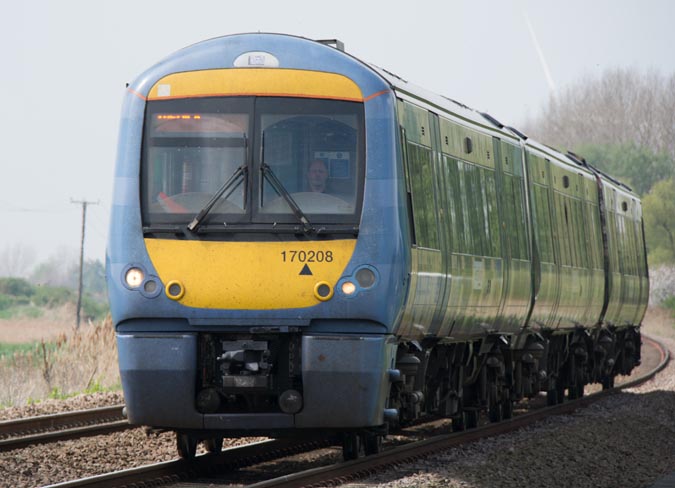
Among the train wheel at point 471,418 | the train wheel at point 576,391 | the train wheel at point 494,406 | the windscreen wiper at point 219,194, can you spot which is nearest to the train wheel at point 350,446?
the windscreen wiper at point 219,194

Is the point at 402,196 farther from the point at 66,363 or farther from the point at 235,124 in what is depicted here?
the point at 66,363

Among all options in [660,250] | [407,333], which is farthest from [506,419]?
[660,250]

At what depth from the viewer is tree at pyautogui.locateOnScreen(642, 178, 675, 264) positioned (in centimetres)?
7625

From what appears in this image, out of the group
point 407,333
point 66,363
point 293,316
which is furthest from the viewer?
point 66,363

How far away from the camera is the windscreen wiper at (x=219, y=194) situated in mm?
10383

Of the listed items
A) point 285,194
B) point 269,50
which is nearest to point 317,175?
point 285,194

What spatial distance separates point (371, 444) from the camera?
1224 centimetres

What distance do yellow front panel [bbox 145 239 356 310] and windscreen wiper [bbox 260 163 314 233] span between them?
0.51 ft

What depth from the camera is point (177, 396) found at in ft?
34.0

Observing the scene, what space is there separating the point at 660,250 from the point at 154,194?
67.6m

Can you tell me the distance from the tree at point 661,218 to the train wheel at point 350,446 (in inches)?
2591

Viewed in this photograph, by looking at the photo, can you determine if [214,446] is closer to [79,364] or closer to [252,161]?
[252,161]

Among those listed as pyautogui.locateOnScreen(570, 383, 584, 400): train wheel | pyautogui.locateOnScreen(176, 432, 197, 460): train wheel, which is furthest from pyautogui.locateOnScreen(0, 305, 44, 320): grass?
pyautogui.locateOnScreen(176, 432, 197, 460): train wheel

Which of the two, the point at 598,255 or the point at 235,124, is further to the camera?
the point at 598,255
